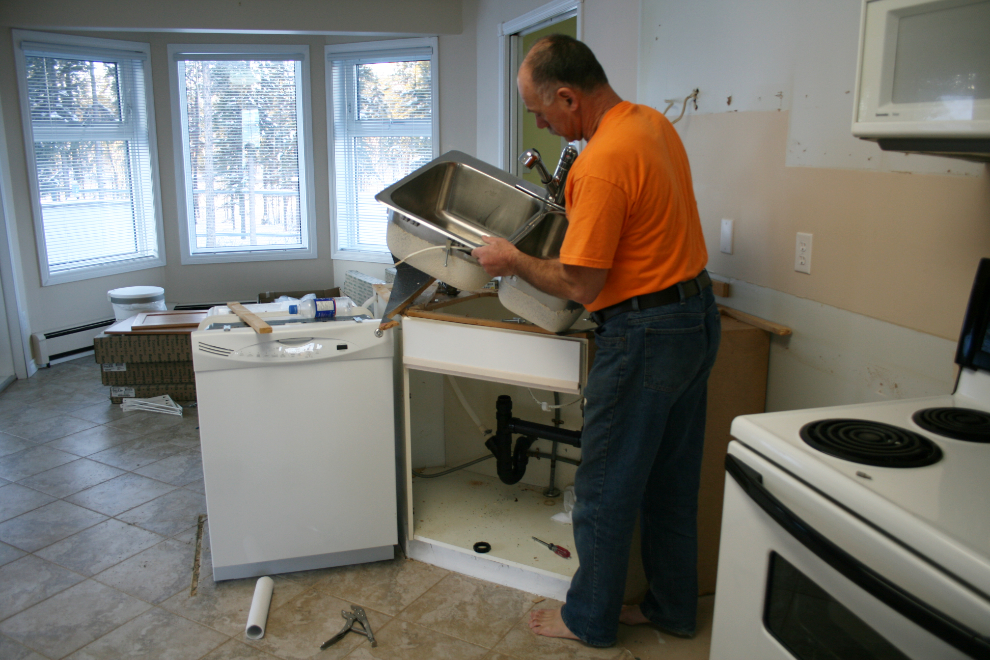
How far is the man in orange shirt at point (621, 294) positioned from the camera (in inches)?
60.9

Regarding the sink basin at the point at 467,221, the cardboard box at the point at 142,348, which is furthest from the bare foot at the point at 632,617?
the cardboard box at the point at 142,348

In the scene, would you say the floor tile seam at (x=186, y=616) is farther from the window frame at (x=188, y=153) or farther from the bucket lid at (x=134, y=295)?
the window frame at (x=188, y=153)

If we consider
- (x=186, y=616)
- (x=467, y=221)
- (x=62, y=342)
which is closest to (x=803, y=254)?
(x=467, y=221)

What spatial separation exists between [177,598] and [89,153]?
152 inches

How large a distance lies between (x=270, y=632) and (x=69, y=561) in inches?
33.6

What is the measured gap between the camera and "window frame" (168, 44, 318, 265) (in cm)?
517

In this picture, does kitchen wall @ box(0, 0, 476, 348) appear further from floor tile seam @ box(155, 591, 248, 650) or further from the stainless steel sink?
floor tile seam @ box(155, 591, 248, 650)

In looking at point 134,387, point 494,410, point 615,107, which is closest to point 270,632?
point 494,410

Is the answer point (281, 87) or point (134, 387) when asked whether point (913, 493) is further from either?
point (281, 87)

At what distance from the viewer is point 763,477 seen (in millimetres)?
1155

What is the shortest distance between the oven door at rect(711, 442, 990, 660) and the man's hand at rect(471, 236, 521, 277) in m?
0.69

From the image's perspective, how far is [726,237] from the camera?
223cm

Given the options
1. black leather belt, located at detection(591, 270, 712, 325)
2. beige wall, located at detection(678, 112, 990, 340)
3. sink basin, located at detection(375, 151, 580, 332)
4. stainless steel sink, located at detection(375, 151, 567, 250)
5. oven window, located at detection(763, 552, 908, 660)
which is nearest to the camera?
oven window, located at detection(763, 552, 908, 660)

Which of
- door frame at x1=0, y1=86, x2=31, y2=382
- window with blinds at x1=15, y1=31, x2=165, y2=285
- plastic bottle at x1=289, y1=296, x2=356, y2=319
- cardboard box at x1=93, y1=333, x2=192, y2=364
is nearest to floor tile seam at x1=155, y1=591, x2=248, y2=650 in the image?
plastic bottle at x1=289, y1=296, x2=356, y2=319
